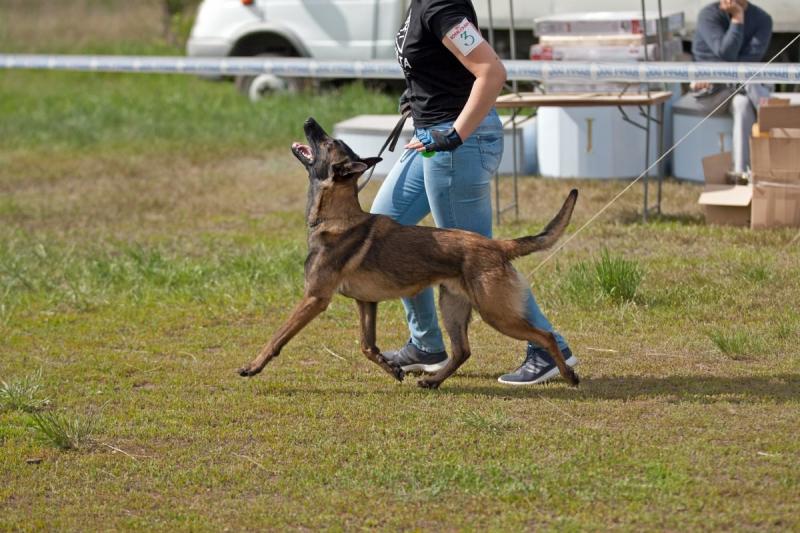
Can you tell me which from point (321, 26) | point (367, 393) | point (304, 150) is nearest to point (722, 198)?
point (367, 393)

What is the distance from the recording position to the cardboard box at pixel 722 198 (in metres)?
8.30

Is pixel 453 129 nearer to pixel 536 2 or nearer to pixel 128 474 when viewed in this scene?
pixel 128 474

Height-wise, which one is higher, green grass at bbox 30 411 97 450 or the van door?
the van door

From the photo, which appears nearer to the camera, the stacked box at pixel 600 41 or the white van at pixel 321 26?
the stacked box at pixel 600 41

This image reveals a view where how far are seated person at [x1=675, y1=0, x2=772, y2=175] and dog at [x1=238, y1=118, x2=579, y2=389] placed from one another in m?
4.17

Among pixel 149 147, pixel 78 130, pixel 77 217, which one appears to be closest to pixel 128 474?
pixel 77 217

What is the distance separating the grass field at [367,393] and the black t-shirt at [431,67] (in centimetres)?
120

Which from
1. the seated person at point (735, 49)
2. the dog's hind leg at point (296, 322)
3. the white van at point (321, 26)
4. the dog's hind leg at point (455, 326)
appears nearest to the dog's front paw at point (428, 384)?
the dog's hind leg at point (455, 326)

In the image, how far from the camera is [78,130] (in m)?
13.8

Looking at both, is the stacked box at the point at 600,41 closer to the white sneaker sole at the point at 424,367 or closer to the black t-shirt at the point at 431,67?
the white sneaker sole at the point at 424,367

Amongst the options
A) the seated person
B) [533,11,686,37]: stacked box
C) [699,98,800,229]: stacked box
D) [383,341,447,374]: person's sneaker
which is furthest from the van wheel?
[383,341,447,374]: person's sneaker

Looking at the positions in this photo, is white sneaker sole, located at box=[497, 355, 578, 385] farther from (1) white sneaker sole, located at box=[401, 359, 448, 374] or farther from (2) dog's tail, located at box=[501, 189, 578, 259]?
(2) dog's tail, located at box=[501, 189, 578, 259]

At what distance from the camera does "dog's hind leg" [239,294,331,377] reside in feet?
17.4

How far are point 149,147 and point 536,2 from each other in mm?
4111
